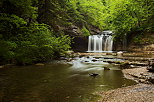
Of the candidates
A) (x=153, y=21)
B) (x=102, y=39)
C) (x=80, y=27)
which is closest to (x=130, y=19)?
(x=153, y=21)

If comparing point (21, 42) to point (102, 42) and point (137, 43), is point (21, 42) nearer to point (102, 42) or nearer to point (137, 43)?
point (102, 42)

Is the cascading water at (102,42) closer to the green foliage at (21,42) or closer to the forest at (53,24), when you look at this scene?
the forest at (53,24)

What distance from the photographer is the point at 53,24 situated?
2150cm

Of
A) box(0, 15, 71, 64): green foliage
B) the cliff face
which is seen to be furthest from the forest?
the cliff face

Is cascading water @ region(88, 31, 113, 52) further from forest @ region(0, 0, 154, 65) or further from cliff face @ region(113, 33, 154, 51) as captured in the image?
forest @ region(0, 0, 154, 65)

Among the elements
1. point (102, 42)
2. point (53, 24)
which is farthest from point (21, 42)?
point (102, 42)

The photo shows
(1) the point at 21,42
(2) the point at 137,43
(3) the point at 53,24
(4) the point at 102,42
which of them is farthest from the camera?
(4) the point at 102,42

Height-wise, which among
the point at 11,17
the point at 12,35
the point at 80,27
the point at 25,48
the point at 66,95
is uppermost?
the point at 80,27

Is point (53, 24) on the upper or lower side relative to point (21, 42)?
upper

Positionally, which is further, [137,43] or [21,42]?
[137,43]

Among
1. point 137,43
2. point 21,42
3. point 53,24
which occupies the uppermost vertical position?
point 53,24

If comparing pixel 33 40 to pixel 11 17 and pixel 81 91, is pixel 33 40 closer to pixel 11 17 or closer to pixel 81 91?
pixel 11 17

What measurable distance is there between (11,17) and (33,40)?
8.17 feet

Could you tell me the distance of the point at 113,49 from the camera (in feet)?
96.8
